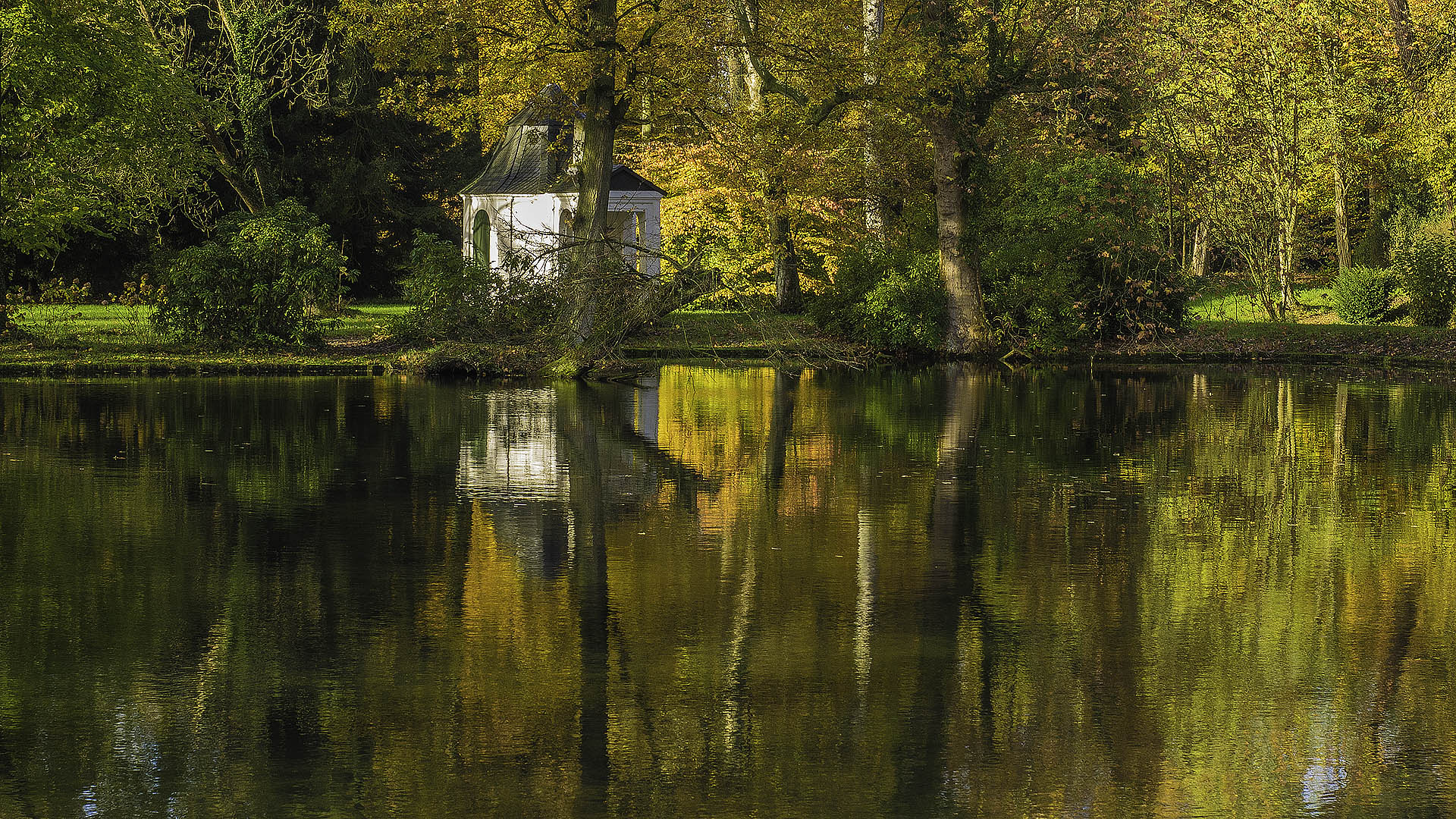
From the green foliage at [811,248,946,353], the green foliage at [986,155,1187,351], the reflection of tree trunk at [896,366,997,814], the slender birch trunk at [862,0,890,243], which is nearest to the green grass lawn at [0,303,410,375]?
the green foliage at [811,248,946,353]

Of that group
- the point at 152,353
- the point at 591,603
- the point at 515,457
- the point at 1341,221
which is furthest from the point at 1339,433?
the point at 1341,221

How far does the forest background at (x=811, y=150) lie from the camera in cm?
2905

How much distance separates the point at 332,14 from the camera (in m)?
30.3

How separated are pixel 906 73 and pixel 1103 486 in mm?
16380

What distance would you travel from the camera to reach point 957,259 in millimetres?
34156

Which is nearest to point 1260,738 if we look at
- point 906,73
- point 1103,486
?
point 1103,486

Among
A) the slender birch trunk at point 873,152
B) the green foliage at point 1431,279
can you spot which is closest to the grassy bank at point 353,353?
the slender birch trunk at point 873,152

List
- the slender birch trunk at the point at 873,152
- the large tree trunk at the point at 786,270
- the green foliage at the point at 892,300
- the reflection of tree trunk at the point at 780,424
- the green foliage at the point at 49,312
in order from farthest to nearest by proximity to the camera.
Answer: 1. the large tree trunk at the point at 786,270
2. the slender birch trunk at the point at 873,152
3. the green foliage at the point at 892,300
4. the green foliage at the point at 49,312
5. the reflection of tree trunk at the point at 780,424

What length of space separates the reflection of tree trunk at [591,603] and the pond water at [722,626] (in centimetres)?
3

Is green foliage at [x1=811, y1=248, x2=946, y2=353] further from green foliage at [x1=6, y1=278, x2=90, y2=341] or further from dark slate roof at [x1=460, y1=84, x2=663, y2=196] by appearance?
green foliage at [x1=6, y1=278, x2=90, y2=341]

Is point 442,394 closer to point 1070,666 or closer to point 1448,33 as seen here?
point 1070,666

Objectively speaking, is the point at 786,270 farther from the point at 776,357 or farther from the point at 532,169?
the point at 776,357

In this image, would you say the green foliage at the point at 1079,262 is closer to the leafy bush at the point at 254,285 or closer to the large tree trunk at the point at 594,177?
the large tree trunk at the point at 594,177

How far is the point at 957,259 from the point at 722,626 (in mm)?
25441
